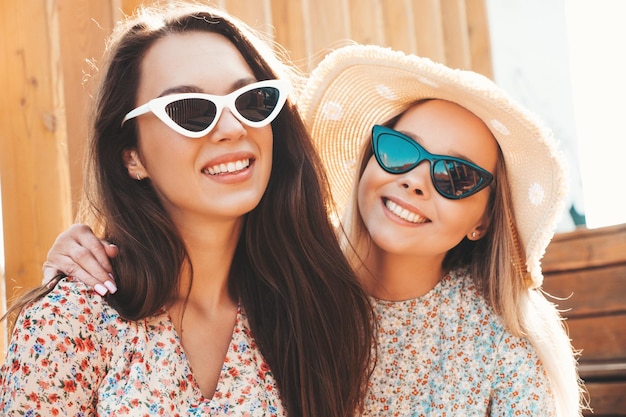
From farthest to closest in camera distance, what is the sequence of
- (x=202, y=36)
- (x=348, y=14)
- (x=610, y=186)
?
(x=610, y=186), (x=348, y=14), (x=202, y=36)

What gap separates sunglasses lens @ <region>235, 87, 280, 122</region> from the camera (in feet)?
5.66

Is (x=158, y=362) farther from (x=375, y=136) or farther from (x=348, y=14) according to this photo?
(x=348, y=14)

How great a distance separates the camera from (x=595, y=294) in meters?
3.13

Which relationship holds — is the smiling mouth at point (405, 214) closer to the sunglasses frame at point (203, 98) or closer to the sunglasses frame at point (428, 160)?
the sunglasses frame at point (428, 160)

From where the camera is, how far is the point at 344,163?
95.1 inches

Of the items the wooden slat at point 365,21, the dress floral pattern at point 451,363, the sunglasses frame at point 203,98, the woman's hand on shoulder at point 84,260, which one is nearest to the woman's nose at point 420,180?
the dress floral pattern at point 451,363

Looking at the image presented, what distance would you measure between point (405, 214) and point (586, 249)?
4.43 feet

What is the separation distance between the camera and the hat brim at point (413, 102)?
2066mm

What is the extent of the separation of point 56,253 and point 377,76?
3.19ft

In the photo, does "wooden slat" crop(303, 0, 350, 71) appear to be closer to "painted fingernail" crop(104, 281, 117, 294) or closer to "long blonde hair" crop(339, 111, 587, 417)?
"long blonde hair" crop(339, 111, 587, 417)

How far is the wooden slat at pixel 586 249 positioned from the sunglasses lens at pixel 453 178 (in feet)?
4.05

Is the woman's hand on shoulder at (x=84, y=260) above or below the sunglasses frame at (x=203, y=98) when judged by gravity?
below

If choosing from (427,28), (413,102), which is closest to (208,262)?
(413,102)

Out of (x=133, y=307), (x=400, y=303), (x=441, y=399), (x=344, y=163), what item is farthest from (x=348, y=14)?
(x=133, y=307)
